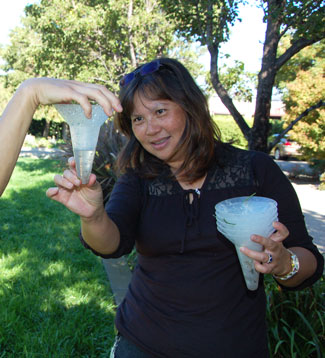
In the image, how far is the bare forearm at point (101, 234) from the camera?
59.1 inches

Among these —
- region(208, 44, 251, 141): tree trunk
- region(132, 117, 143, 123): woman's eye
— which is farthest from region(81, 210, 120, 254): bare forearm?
region(208, 44, 251, 141): tree trunk

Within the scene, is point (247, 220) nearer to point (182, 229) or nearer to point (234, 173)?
point (182, 229)

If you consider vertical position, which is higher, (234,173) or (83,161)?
(83,161)

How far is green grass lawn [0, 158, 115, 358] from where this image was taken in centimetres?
302

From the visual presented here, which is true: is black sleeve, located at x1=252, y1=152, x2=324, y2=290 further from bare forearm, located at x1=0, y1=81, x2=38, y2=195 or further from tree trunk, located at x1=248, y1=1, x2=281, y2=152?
tree trunk, located at x1=248, y1=1, x2=281, y2=152

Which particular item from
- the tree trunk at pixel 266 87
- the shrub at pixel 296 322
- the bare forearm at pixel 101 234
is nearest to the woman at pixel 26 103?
the bare forearm at pixel 101 234

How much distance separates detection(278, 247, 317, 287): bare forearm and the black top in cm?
4

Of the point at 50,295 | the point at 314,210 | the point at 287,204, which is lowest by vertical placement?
the point at 314,210

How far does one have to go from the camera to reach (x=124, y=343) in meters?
1.70

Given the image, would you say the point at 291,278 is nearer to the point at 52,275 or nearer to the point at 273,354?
the point at 273,354

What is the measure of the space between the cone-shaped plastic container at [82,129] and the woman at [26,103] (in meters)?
0.05

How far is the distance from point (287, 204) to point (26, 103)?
117 cm

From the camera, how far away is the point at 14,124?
1.11 m

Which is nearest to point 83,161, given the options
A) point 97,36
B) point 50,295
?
point 50,295
